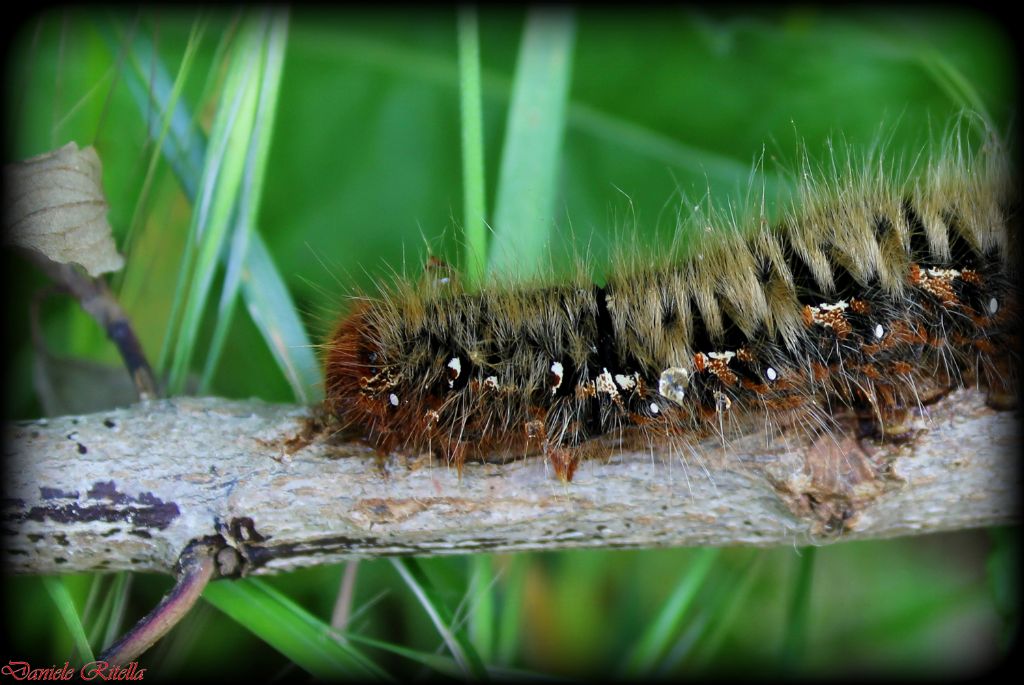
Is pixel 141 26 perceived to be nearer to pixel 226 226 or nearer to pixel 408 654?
Answer: pixel 226 226

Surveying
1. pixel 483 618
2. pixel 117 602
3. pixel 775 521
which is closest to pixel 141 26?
pixel 117 602


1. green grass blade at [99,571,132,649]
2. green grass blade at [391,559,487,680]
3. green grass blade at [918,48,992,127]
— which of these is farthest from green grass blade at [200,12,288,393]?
green grass blade at [918,48,992,127]

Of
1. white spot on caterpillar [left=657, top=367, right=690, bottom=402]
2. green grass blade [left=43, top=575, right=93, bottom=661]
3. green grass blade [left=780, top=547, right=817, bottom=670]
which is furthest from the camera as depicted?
green grass blade [left=780, top=547, right=817, bottom=670]

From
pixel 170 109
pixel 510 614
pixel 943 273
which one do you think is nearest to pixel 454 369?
pixel 510 614

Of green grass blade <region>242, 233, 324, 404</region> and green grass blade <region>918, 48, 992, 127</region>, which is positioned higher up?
green grass blade <region>918, 48, 992, 127</region>

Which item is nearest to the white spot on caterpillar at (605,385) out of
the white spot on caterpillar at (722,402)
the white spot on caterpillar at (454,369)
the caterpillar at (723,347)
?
the caterpillar at (723,347)

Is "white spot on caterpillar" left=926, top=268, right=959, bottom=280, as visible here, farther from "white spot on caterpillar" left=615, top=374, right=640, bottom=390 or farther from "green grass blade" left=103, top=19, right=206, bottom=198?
"green grass blade" left=103, top=19, right=206, bottom=198
